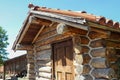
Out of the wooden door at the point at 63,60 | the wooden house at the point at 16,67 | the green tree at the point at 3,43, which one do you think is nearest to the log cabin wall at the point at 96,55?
the wooden door at the point at 63,60

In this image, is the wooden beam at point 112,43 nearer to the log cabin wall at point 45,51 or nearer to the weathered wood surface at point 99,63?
the weathered wood surface at point 99,63

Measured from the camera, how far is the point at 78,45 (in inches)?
223

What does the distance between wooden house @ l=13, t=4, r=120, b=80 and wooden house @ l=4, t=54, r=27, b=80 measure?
603 cm

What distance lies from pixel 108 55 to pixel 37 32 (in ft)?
13.7

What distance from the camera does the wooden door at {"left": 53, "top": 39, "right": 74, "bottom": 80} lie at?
646cm

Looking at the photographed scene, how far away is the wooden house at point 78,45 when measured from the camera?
4925 millimetres

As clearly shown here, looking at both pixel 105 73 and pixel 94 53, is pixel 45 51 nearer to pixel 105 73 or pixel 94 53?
pixel 94 53

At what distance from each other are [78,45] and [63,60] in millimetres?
1370

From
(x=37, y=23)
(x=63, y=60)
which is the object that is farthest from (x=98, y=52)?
(x=37, y=23)

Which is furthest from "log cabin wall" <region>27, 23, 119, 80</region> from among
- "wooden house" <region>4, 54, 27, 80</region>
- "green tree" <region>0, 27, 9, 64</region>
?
"green tree" <region>0, 27, 9, 64</region>

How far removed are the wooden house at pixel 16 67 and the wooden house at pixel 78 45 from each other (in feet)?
19.8

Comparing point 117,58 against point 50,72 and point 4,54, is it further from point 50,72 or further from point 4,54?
point 4,54

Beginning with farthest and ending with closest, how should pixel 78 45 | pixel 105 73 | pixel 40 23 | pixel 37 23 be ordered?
pixel 37 23, pixel 40 23, pixel 78 45, pixel 105 73

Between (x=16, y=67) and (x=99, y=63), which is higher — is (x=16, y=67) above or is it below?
above
